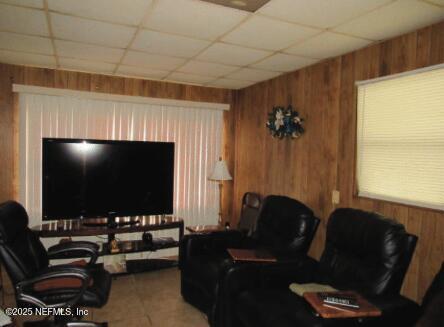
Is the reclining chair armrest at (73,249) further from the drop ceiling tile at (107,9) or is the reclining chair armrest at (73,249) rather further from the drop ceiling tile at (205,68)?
the drop ceiling tile at (205,68)

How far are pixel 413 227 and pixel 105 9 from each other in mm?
2781

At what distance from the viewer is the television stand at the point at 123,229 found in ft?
11.3

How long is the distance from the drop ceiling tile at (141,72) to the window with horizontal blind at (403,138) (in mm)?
2345

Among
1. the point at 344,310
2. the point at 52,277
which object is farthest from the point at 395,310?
the point at 52,277

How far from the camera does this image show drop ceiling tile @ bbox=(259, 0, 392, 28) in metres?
2.01

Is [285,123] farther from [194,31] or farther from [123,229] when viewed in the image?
[123,229]

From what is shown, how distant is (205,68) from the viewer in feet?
12.1

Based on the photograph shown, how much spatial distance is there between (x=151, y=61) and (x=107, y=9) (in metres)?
1.26

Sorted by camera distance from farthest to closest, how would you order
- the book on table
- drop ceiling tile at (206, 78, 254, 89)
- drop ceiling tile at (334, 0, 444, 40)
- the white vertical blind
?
drop ceiling tile at (206, 78, 254, 89), the white vertical blind, the book on table, drop ceiling tile at (334, 0, 444, 40)

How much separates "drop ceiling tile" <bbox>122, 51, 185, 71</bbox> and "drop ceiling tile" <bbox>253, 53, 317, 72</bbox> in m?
0.91

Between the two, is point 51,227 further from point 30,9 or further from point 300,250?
point 300,250

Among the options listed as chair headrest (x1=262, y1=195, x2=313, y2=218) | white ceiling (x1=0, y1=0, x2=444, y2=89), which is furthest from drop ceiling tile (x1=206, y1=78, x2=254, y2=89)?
chair headrest (x1=262, y1=195, x2=313, y2=218)

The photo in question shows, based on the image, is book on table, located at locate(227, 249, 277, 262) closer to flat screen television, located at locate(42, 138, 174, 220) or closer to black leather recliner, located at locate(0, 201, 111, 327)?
black leather recliner, located at locate(0, 201, 111, 327)

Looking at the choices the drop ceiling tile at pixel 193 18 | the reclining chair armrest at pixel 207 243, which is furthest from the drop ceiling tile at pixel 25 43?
the reclining chair armrest at pixel 207 243
